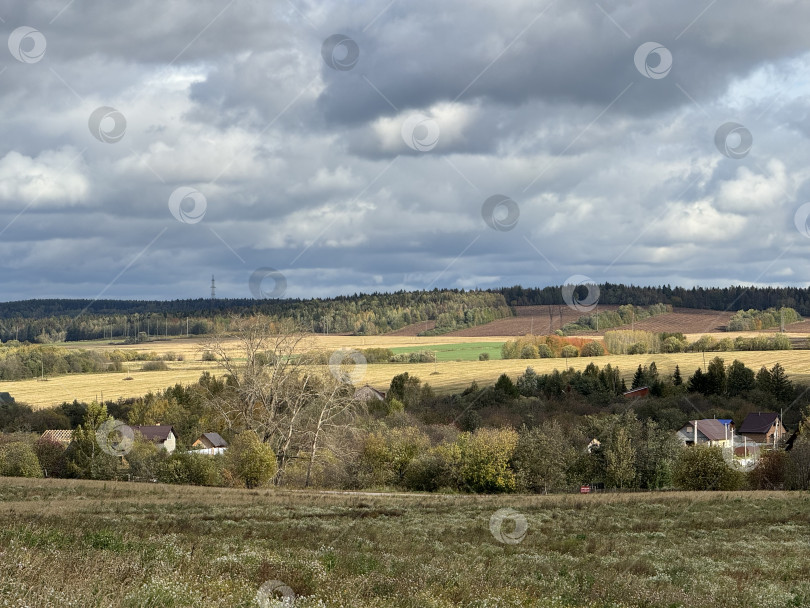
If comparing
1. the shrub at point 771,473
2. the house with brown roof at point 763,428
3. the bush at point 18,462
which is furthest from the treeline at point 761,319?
the bush at point 18,462

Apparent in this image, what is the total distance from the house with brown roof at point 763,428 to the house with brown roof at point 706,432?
3681 mm

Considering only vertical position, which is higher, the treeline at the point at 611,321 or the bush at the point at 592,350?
the treeline at the point at 611,321

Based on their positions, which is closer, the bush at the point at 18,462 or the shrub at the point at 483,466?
the shrub at the point at 483,466

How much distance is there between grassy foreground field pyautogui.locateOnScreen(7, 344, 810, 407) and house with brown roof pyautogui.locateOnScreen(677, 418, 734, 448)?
1112 inches

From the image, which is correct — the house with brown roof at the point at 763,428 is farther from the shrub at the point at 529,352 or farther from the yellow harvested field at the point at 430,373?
the shrub at the point at 529,352

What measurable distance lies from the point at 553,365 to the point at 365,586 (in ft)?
452

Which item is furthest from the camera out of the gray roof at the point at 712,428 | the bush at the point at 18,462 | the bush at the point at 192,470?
the gray roof at the point at 712,428

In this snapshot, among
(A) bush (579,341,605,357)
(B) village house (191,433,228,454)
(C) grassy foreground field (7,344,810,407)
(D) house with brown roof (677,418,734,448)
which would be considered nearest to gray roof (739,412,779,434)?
(D) house with brown roof (677,418,734,448)

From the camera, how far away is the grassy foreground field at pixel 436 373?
125 metres

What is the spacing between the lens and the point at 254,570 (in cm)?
1229

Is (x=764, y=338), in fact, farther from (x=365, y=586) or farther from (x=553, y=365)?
(x=365, y=586)

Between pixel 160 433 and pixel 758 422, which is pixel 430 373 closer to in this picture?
pixel 758 422

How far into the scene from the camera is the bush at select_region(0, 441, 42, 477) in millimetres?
69250

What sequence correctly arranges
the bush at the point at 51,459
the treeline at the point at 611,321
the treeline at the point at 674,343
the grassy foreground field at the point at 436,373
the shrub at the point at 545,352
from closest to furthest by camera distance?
the bush at the point at 51,459, the grassy foreground field at the point at 436,373, the treeline at the point at 674,343, the shrub at the point at 545,352, the treeline at the point at 611,321
